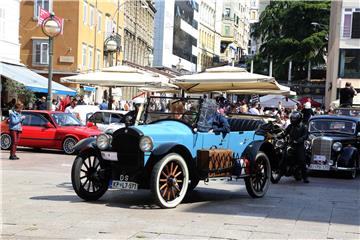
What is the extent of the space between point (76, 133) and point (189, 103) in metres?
9.27

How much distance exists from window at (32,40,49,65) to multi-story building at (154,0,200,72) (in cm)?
2853

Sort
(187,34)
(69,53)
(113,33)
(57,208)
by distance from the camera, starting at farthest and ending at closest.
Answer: (187,34) → (113,33) → (69,53) → (57,208)

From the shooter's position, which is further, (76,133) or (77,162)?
(76,133)

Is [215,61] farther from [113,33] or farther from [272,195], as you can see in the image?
[272,195]

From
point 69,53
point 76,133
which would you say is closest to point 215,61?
point 69,53

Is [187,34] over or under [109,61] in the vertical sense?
over

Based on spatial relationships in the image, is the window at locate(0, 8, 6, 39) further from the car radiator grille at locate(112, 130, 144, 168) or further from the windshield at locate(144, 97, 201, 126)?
the car radiator grille at locate(112, 130, 144, 168)

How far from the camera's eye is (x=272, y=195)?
11219 mm

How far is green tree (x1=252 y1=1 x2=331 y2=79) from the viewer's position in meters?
61.6

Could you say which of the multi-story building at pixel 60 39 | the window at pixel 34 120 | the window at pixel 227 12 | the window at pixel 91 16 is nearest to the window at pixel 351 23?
the window at pixel 91 16

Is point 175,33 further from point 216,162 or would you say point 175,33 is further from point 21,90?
point 216,162

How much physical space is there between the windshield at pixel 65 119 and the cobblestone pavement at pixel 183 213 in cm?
678

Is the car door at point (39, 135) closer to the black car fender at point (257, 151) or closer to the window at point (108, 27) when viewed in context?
the black car fender at point (257, 151)

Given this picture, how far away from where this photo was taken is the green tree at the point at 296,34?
202 ft
